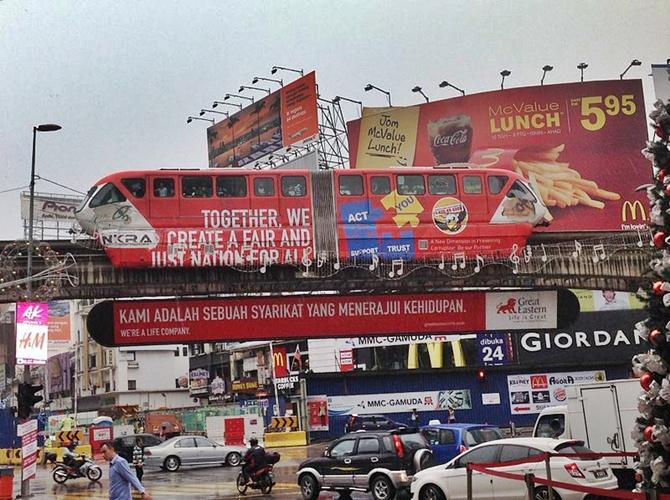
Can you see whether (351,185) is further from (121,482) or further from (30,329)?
(121,482)

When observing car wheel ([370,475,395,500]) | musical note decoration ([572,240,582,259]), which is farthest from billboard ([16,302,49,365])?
musical note decoration ([572,240,582,259])

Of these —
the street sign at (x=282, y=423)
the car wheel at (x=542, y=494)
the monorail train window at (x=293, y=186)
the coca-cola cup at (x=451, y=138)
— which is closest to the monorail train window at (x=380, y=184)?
the monorail train window at (x=293, y=186)

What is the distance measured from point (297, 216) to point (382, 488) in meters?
9.11

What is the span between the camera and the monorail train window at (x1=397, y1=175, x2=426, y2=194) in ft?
80.6

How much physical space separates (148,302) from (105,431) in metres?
23.0

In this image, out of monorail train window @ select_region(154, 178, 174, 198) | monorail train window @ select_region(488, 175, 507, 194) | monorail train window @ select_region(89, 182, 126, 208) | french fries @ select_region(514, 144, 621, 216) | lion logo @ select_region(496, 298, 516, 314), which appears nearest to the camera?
lion logo @ select_region(496, 298, 516, 314)

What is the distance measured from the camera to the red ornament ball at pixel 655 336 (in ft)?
21.5

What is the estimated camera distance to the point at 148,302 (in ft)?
64.0

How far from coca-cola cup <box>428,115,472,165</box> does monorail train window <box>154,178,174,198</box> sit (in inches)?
1409

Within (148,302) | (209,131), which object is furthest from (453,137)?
(148,302)

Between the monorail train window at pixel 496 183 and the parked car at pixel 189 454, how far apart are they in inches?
526

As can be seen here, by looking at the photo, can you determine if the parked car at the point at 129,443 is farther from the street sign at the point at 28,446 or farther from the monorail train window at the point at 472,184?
the monorail train window at the point at 472,184

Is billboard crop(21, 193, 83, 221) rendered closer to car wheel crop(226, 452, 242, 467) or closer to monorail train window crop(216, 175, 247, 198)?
car wheel crop(226, 452, 242, 467)

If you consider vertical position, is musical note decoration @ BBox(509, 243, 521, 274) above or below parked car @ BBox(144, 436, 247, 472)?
above
